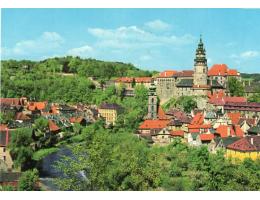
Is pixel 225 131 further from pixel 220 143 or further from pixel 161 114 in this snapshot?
pixel 161 114

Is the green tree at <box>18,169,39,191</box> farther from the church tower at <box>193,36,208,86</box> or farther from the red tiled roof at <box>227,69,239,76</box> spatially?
the red tiled roof at <box>227,69,239,76</box>

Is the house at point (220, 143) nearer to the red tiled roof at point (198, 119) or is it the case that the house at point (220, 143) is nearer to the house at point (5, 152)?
the red tiled roof at point (198, 119)

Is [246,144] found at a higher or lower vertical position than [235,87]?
lower

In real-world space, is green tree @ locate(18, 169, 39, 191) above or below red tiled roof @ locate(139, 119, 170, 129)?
below

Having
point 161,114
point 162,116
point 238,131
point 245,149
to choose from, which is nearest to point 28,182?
point 245,149

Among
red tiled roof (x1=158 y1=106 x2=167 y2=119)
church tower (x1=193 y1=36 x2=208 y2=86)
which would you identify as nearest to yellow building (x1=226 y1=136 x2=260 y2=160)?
church tower (x1=193 y1=36 x2=208 y2=86)
